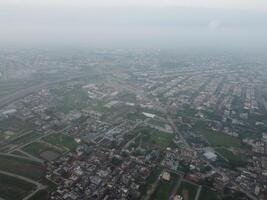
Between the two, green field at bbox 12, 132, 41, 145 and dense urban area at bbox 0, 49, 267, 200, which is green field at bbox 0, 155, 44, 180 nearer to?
dense urban area at bbox 0, 49, 267, 200

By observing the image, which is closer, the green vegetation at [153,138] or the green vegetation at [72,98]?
the green vegetation at [153,138]

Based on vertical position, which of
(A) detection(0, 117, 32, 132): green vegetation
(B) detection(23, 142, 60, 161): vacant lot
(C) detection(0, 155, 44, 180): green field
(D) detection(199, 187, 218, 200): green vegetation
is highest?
(A) detection(0, 117, 32, 132): green vegetation

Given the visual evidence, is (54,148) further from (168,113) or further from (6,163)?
(168,113)

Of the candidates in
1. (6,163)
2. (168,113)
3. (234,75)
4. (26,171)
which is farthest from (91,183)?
(234,75)

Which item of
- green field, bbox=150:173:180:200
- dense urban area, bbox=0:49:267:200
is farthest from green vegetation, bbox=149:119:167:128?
green field, bbox=150:173:180:200

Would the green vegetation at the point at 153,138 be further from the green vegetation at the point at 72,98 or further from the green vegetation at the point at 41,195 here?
the green vegetation at the point at 72,98

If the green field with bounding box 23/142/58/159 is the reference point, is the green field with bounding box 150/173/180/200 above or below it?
below

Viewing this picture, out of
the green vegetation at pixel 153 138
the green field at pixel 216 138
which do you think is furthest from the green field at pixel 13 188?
the green field at pixel 216 138
